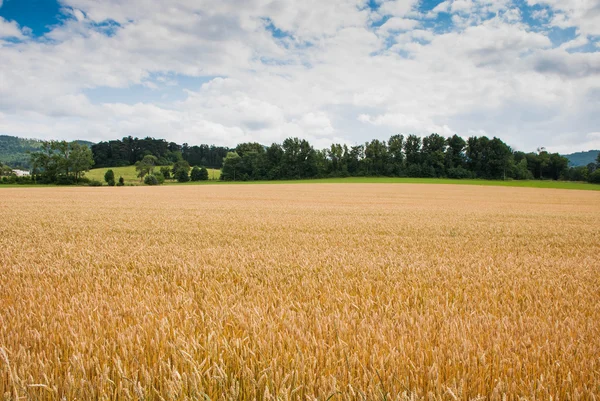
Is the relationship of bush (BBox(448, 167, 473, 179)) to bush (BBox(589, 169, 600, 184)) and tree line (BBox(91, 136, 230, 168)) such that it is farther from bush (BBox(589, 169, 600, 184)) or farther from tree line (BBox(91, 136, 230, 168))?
tree line (BBox(91, 136, 230, 168))

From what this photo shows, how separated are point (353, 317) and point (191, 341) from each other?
131 centimetres

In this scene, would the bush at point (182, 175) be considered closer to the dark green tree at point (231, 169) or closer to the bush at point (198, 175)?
the bush at point (198, 175)

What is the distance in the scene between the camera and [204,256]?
500 cm

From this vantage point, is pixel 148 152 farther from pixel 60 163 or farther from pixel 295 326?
pixel 295 326

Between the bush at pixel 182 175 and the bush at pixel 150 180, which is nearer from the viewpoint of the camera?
the bush at pixel 150 180

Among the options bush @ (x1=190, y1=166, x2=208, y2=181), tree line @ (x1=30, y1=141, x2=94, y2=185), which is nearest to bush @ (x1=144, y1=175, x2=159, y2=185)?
tree line @ (x1=30, y1=141, x2=94, y2=185)

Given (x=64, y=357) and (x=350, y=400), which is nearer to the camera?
(x=350, y=400)

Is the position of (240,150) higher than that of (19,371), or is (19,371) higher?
(240,150)

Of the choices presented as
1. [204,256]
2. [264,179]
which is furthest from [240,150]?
[204,256]

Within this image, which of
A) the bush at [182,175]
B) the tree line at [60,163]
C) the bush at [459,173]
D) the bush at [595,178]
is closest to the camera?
the tree line at [60,163]

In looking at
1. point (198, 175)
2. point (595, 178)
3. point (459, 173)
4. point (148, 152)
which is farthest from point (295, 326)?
point (148, 152)

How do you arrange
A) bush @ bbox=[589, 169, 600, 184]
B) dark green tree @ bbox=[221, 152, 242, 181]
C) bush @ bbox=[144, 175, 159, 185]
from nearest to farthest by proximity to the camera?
bush @ bbox=[144, 175, 159, 185]
bush @ bbox=[589, 169, 600, 184]
dark green tree @ bbox=[221, 152, 242, 181]

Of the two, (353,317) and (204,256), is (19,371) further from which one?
(204,256)

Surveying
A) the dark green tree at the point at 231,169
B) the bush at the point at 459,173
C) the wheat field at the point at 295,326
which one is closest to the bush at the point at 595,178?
the bush at the point at 459,173
